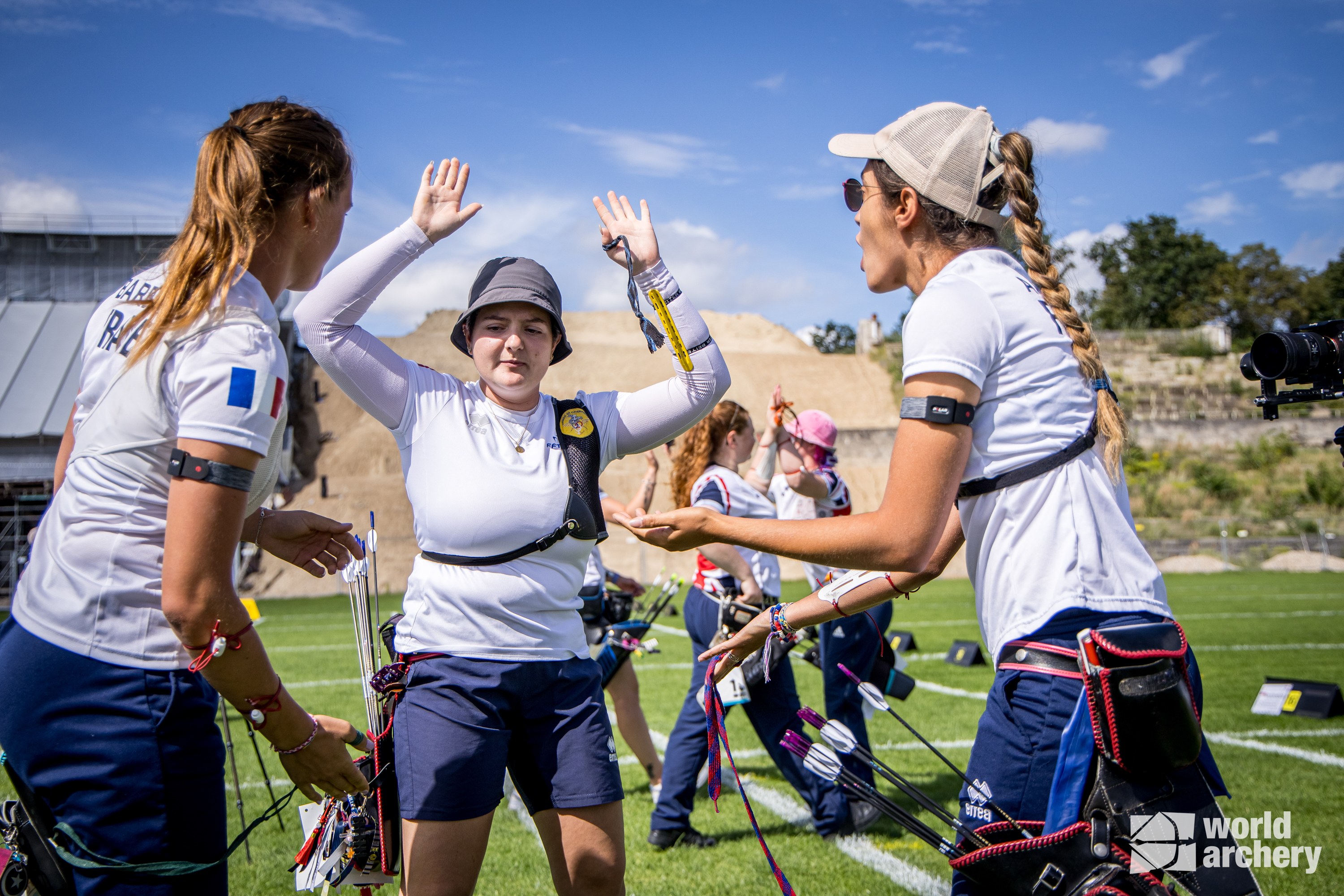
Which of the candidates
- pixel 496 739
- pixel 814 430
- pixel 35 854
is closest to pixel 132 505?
pixel 35 854

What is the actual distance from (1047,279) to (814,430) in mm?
4269

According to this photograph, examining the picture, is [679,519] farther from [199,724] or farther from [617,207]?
[617,207]

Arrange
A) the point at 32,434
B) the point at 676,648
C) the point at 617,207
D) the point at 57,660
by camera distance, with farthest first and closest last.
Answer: the point at 32,434 → the point at 676,648 → the point at 617,207 → the point at 57,660

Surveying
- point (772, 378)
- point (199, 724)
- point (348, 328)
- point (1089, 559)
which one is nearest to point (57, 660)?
point (199, 724)

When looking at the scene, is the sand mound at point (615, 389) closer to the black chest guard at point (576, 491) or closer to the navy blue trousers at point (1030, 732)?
the black chest guard at point (576, 491)

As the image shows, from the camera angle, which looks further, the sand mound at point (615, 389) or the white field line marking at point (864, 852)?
the sand mound at point (615, 389)

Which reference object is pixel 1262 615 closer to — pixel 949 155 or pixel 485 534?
pixel 949 155

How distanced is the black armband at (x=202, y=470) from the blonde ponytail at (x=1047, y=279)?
1840 mm

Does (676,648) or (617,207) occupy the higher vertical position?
(617,207)

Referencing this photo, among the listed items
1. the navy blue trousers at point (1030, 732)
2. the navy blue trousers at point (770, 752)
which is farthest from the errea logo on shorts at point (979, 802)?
the navy blue trousers at point (770, 752)

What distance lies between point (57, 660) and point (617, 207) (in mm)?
2249

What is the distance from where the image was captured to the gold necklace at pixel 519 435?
298 cm

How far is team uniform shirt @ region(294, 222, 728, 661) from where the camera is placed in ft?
9.11

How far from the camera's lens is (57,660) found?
1.92m
